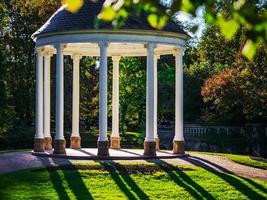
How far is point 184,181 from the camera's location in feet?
96.8

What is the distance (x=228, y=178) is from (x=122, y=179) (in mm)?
5576

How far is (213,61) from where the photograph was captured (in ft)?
277

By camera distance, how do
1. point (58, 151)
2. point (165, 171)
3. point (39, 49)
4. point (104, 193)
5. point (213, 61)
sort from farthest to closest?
1. point (213, 61)
2. point (39, 49)
3. point (58, 151)
4. point (165, 171)
5. point (104, 193)

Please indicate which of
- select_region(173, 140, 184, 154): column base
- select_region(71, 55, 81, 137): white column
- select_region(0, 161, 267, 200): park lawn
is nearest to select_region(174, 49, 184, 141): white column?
select_region(173, 140, 184, 154): column base

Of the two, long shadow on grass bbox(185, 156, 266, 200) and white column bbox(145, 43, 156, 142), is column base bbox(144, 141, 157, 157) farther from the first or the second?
long shadow on grass bbox(185, 156, 266, 200)

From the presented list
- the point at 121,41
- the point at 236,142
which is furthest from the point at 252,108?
the point at 121,41

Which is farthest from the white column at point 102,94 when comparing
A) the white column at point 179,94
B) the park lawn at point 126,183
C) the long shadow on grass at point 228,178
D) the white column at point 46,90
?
the white column at point 46,90

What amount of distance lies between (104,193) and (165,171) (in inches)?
216

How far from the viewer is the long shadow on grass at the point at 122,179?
2684cm

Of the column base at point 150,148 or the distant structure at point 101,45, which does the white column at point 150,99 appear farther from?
the column base at point 150,148

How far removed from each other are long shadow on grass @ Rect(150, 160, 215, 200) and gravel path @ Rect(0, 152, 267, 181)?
2024 millimetres

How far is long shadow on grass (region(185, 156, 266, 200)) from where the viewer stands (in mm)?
27734

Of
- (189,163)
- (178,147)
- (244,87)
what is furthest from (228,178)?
(244,87)

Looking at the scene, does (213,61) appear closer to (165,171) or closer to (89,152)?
(89,152)
